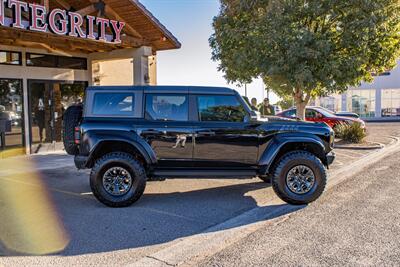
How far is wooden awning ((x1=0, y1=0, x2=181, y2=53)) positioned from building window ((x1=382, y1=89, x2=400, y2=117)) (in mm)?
33466

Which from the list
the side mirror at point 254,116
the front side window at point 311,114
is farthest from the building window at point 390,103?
the side mirror at point 254,116

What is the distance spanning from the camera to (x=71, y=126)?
6.61 metres

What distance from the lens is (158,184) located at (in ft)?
26.0

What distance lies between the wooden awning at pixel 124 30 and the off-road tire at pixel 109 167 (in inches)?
194

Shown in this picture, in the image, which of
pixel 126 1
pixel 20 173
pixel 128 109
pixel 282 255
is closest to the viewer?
pixel 282 255

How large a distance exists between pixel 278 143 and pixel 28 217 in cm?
407

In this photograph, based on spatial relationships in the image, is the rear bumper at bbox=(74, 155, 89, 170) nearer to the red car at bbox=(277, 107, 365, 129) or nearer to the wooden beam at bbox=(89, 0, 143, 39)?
the wooden beam at bbox=(89, 0, 143, 39)

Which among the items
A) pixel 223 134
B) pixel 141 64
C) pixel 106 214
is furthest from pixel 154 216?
pixel 141 64

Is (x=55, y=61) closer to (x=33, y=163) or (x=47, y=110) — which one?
(x=47, y=110)

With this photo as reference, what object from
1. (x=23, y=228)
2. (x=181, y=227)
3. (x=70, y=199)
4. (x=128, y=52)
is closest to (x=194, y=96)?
(x=181, y=227)

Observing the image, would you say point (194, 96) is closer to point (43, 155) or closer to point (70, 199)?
point (70, 199)

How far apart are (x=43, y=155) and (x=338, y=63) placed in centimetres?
937

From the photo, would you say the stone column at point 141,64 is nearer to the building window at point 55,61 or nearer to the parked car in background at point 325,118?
the building window at point 55,61

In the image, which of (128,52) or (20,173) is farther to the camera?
(128,52)
